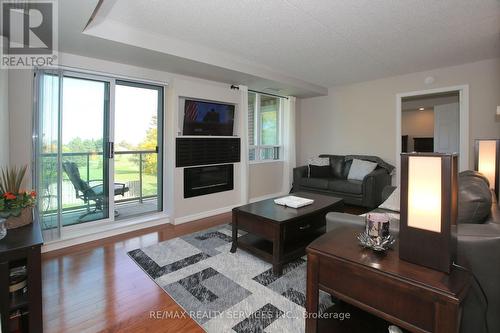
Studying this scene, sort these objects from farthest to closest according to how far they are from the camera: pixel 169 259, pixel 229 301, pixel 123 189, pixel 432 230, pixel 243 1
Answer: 1. pixel 123 189
2. pixel 169 259
3. pixel 243 1
4. pixel 229 301
5. pixel 432 230

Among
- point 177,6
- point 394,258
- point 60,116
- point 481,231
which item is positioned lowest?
point 394,258

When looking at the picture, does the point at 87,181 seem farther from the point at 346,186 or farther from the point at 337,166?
the point at 337,166

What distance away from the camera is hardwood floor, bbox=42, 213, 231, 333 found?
1.71 meters

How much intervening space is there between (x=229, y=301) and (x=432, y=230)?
1.47 meters

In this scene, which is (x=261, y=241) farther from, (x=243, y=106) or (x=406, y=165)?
(x=243, y=106)

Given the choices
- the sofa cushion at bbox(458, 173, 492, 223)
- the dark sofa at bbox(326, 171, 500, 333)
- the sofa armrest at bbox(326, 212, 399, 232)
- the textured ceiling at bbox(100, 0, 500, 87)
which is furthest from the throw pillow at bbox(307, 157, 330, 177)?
the dark sofa at bbox(326, 171, 500, 333)

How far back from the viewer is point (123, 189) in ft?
12.7

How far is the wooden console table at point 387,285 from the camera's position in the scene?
3.06 ft

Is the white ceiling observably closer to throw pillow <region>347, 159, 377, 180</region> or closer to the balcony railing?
the balcony railing

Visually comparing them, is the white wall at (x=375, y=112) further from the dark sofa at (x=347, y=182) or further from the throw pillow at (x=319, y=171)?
the throw pillow at (x=319, y=171)

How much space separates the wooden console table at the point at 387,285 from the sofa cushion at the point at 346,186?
3215mm

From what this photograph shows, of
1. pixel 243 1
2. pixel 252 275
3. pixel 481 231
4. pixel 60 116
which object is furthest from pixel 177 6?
pixel 481 231

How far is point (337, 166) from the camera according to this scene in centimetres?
520

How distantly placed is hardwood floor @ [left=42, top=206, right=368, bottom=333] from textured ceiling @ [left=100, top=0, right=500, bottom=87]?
94.4 inches
